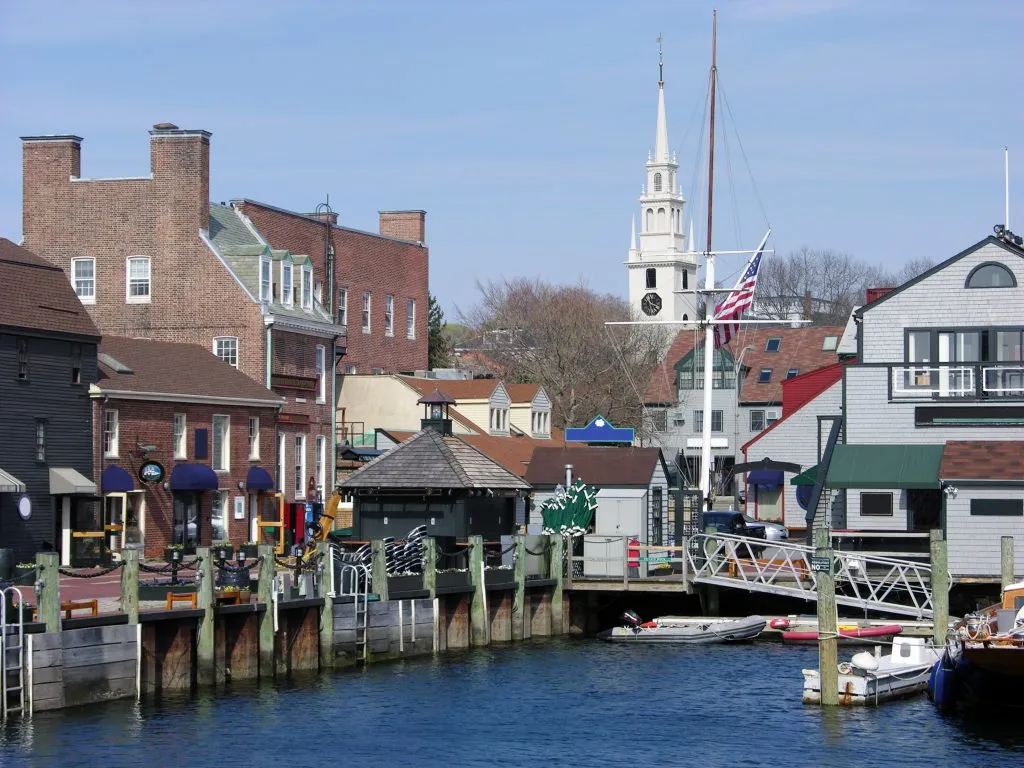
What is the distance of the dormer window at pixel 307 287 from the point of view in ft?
230

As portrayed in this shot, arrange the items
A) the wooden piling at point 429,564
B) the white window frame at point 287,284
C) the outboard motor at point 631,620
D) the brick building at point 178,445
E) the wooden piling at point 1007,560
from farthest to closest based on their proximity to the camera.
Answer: the white window frame at point 287,284
the brick building at point 178,445
the outboard motor at point 631,620
the wooden piling at point 429,564
the wooden piling at point 1007,560

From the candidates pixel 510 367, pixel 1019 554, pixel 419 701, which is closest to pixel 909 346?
pixel 1019 554

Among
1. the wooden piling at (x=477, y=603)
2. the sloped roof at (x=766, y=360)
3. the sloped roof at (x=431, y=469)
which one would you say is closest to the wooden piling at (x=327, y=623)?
the wooden piling at (x=477, y=603)

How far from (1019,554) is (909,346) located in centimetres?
755

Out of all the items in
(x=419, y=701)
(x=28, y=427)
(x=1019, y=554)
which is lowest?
(x=419, y=701)

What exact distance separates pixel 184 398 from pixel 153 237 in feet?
35.9

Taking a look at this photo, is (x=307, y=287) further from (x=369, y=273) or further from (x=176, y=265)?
(x=369, y=273)

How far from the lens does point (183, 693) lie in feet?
109

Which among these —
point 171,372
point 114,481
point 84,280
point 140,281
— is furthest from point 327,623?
point 84,280

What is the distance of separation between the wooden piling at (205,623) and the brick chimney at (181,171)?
34.7m

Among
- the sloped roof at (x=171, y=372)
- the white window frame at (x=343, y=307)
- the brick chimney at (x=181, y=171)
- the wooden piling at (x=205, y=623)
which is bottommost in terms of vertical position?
the wooden piling at (x=205, y=623)

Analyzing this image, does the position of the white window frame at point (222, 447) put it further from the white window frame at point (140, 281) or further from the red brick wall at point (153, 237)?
the white window frame at point (140, 281)

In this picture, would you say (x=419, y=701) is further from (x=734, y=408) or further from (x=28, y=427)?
(x=734, y=408)

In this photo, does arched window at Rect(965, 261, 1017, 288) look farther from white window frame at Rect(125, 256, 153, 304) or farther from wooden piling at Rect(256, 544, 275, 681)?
white window frame at Rect(125, 256, 153, 304)
